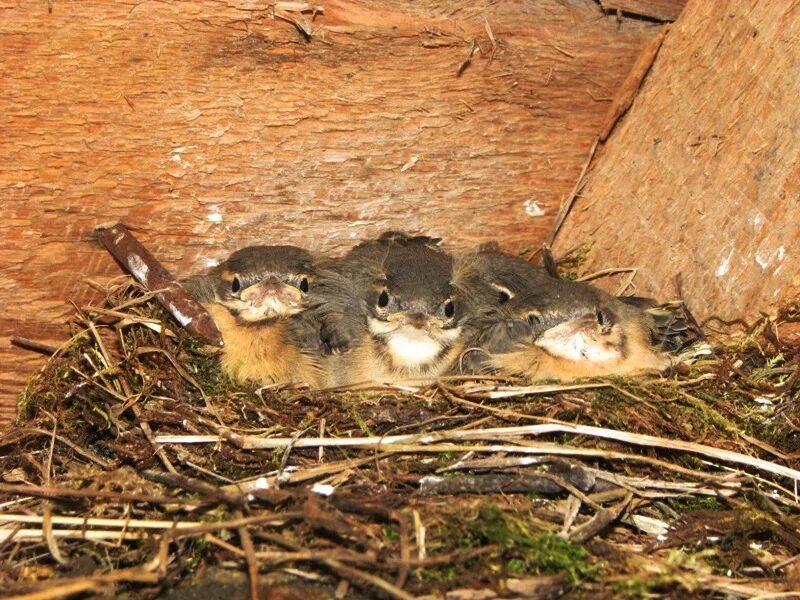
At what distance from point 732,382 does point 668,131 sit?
898 mm

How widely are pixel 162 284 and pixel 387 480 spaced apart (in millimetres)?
1092

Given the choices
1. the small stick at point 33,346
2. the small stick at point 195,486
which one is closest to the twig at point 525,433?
the small stick at point 195,486

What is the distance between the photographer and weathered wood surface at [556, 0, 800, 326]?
343cm

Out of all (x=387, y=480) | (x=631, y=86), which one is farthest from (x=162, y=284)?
(x=631, y=86)

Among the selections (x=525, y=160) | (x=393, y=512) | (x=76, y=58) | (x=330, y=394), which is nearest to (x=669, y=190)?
(x=525, y=160)

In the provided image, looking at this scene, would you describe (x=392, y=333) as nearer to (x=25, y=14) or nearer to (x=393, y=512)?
(x=393, y=512)

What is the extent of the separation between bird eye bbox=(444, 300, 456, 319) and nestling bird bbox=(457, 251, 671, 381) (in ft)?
0.37

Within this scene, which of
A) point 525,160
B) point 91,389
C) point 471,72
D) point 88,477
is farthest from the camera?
point 525,160

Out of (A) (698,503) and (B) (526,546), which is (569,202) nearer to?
(A) (698,503)

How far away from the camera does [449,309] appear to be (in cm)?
379

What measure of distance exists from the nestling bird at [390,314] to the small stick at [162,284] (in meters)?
0.44

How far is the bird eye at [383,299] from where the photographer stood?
3768 millimetres

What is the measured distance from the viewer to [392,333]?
3805mm

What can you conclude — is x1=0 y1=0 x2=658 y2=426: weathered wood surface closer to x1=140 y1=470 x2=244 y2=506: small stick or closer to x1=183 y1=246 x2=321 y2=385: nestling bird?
x1=183 y1=246 x2=321 y2=385: nestling bird
